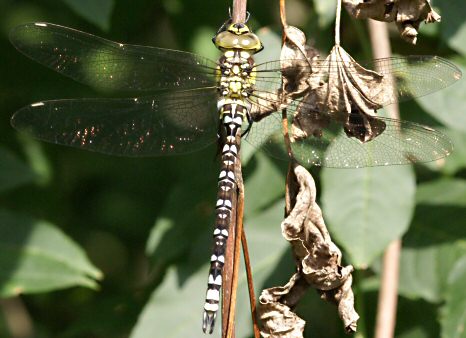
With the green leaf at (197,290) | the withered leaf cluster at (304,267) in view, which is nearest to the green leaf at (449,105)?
the green leaf at (197,290)

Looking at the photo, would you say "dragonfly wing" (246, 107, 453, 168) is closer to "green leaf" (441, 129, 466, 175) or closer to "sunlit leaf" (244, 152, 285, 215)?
"sunlit leaf" (244, 152, 285, 215)

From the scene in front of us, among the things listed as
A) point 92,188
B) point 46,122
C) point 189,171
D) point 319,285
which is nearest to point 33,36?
point 46,122

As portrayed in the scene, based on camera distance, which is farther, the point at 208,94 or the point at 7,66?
the point at 7,66

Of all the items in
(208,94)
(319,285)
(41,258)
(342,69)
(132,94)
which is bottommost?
(319,285)

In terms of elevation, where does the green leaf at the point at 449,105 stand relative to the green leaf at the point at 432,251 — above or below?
above

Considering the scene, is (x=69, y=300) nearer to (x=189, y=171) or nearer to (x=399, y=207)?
(x=189, y=171)

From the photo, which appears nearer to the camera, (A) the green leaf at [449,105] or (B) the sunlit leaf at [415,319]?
(A) the green leaf at [449,105]

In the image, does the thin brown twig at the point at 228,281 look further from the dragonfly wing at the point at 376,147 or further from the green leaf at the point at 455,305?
the green leaf at the point at 455,305

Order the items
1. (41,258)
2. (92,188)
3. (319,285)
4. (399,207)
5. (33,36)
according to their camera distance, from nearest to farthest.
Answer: (319,285), (33,36), (399,207), (41,258), (92,188)
